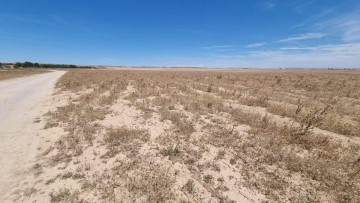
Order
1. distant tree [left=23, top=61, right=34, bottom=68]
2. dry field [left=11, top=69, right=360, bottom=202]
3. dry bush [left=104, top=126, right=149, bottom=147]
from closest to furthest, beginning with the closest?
dry field [left=11, top=69, right=360, bottom=202], dry bush [left=104, top=126, right=149, bottom=147], distant tree [left=23, top=61, right=34, bottom=68]

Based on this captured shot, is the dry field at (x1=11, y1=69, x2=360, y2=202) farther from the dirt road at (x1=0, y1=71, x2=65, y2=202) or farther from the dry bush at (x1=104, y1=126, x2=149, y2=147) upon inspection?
the dirt road at (x1=0, y1=71, x2=65, y2=202)

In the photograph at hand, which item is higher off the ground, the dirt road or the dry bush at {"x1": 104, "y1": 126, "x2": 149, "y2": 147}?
the dry bush at {"x1": 104, "y1": 126, "x2": 149, "y2": 147}

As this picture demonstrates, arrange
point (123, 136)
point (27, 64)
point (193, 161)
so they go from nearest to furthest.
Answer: point (193, 161) < point (123, 136) < point (27, 64)

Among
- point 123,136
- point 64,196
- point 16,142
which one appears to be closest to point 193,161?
point 123,136

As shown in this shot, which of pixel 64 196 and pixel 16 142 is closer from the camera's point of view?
pixel 64 196

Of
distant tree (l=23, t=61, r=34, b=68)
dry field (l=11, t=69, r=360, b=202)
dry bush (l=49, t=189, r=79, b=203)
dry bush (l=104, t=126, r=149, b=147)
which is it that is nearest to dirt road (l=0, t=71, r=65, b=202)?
dry field (l=11, t=69, r=360, b=202)

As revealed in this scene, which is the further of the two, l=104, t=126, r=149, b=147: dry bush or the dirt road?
l=104, t=126, r=149, b=147: dry bush

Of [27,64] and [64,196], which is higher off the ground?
[64,196]

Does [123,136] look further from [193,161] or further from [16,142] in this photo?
[16,142]

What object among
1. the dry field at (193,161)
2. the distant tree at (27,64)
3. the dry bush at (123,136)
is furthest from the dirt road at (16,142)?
the distant tree at (27,64)

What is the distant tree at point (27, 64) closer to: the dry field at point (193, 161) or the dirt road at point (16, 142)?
the dirt road at point (16, 142)

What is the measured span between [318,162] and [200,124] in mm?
4344

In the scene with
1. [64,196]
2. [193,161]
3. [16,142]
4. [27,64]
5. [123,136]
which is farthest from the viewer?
[27,64]

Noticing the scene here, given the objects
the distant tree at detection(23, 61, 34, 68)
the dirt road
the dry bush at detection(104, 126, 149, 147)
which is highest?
A: the dry bush at detection(104, 126, 149, 147)
